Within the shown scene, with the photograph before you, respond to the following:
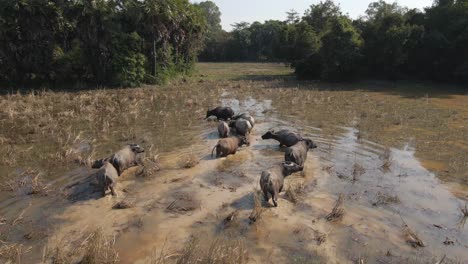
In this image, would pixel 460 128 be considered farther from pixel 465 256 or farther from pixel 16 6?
pixel 16 6

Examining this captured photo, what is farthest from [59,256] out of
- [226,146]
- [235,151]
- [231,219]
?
[235,151]

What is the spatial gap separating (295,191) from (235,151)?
3149 mm

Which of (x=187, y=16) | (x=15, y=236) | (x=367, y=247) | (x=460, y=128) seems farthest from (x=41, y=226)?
(x=187, y=16)

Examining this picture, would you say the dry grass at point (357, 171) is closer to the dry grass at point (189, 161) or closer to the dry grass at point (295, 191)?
the dry grass at point (295, 191)

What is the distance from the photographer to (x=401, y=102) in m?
20.5

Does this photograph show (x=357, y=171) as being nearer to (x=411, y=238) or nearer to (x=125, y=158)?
(x=411, y=238)

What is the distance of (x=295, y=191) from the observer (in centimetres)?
813

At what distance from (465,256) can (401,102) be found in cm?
1578

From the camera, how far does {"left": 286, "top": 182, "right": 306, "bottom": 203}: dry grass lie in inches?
308

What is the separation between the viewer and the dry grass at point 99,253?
534cm

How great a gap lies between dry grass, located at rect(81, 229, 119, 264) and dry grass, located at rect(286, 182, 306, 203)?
3672mm

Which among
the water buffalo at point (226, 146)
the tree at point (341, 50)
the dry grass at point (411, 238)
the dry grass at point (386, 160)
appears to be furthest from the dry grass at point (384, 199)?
the tree at point (341, 50)

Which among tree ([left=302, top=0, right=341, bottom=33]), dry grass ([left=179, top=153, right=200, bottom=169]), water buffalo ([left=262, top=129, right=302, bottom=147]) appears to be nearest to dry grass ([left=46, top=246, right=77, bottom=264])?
dry grass ([left=179, top=153, right=200, bottom=169])

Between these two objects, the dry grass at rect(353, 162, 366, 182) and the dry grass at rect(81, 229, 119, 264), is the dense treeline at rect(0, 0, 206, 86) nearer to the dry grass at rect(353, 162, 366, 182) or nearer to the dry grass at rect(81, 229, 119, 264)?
the dry grass at rect(353, 162, 366, 182)
